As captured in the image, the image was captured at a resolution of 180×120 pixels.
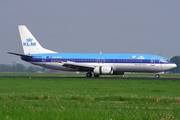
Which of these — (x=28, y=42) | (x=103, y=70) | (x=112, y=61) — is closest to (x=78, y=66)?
(x=103, y=70)

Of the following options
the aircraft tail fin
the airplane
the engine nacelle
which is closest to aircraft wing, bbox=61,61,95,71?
the airplane

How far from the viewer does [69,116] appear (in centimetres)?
1275

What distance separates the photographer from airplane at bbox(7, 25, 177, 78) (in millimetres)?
53000

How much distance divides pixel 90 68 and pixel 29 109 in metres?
39.9

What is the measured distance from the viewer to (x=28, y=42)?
5856 cm

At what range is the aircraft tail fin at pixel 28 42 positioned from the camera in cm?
5788

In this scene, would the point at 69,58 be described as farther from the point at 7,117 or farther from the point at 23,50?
the point at 7,117

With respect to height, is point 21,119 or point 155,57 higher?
point 155,57

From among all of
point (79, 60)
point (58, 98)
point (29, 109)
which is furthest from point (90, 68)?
point (29, 109)

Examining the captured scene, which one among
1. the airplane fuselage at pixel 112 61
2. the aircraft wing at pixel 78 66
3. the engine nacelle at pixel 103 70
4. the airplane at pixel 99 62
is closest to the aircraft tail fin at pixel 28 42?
the airplane at pixel 99 62

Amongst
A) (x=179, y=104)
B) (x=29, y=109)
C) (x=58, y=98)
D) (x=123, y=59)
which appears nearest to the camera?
(x=29, y=109)

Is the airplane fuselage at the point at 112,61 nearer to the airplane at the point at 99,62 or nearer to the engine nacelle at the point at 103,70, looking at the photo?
the airplane at the point at 99,62

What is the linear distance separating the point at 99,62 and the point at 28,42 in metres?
14.0

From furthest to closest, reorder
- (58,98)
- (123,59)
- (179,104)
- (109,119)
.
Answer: (123,59)
(58,98)
(179,104)
(109,119)
